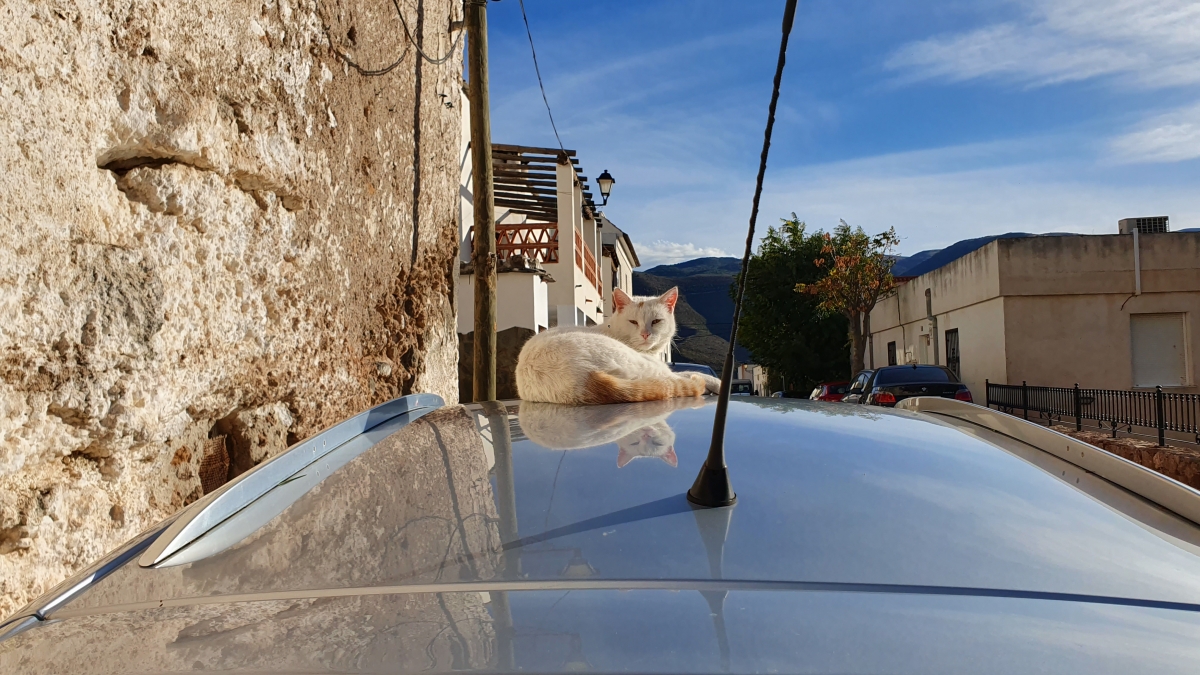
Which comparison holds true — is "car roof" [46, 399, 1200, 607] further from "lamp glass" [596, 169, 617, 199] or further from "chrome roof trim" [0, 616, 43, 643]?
"lamp glass" [596, 169, 617, 199]

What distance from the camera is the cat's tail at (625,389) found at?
249 centimetres

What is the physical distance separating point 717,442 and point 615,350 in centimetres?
163

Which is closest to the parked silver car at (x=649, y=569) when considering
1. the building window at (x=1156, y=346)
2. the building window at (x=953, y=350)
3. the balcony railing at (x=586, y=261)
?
the balcony railing at (x=586, y=261)

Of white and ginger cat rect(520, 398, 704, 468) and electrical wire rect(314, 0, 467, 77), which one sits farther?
electrical wire rect(314, 0, 467, 77)

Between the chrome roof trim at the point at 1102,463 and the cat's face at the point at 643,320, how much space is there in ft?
6.13

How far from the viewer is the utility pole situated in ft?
23.8

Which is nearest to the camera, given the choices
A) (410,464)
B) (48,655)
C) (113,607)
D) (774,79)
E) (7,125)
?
(48,655)

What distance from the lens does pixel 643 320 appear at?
3982 millimetres

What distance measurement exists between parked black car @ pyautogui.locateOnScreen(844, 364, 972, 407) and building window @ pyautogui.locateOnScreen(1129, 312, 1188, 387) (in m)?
6.65

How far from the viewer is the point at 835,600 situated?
0.85m

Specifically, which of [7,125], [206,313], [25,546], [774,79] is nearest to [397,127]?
[206,313]

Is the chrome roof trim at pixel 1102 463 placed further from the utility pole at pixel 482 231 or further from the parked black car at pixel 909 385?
the parked black car at pixel 909 385

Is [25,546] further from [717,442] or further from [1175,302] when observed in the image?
[1175,302]

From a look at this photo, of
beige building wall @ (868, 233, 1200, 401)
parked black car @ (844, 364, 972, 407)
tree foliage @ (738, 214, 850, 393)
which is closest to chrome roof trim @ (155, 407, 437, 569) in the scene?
parked black car @ (844, 364, 972, 407)
